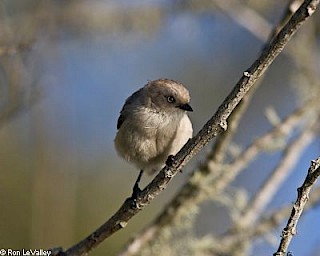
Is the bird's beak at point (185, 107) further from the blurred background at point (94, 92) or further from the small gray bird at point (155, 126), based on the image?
the blurred background at point (94, 92)

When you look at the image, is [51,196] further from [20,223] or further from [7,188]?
[7,188]

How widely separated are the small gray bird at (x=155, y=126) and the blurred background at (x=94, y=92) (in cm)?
58

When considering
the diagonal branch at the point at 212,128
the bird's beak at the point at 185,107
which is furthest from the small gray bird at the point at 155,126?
the diagonal branch at the point at 212,128

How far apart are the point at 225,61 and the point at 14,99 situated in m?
3.92

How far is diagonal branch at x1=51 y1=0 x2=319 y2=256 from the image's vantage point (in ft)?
5.57

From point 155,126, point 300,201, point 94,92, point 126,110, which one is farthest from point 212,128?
point 94,92

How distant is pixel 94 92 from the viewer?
227 inches

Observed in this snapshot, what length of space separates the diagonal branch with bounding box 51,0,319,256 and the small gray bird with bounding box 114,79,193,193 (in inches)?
16.9

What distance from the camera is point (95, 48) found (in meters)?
4.86

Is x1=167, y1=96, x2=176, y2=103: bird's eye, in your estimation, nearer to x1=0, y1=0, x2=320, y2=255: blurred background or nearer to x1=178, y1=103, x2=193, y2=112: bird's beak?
x1=178, y1=103, x2=193, y2=112: bird's beak

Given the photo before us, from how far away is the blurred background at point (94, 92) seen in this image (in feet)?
12.0

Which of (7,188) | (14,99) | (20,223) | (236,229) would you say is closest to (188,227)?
(236,229)

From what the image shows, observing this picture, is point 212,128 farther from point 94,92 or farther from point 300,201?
point 94,92

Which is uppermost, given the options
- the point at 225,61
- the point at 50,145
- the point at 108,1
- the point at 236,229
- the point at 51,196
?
the point at 225,61
